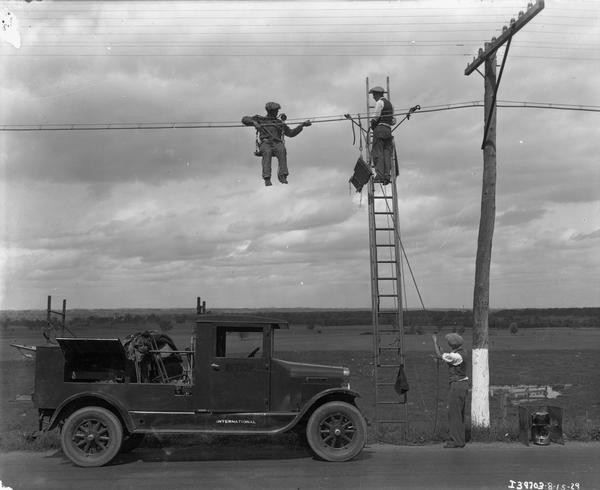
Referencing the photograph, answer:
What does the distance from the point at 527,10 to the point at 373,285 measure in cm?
470

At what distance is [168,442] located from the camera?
32.8 feet

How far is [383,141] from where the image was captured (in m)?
11.3

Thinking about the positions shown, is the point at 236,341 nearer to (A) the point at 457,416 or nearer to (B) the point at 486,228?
(A) the point at 457,416

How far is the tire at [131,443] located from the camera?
9.47 metres

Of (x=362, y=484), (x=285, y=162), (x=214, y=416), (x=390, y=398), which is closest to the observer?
(x=362, y=484)

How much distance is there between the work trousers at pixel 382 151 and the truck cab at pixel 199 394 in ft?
11.3

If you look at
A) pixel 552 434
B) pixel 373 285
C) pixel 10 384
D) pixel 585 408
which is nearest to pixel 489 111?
pixel 373 285

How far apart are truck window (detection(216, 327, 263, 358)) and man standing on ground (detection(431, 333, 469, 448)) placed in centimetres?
258

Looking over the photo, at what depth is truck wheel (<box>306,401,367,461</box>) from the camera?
8.83 metres

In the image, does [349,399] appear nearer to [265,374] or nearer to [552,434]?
[265,374]

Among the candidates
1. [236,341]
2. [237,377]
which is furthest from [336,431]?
[236,341]

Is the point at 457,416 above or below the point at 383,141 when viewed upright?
below

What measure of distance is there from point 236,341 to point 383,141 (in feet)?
14.6

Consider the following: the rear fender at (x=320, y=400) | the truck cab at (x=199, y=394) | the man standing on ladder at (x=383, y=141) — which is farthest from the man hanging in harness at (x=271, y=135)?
the rear fender at (x=320, y=400)
